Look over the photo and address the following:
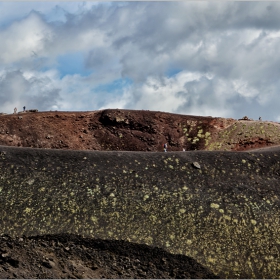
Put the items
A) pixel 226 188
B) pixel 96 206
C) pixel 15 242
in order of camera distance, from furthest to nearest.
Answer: pixel 226 188 < pixel 96 206 < pixel 15 242

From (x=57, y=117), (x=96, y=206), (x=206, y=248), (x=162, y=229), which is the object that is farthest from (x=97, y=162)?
(x=57, y=117)

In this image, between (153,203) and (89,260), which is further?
(153,203)

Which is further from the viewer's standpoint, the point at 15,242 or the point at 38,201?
the point at 38,201

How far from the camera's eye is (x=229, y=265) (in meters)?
26.3

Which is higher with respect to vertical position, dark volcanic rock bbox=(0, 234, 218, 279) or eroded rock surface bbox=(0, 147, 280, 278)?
eroded rock surface bbox=(0, 147, 280, 278)

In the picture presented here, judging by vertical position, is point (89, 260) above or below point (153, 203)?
below

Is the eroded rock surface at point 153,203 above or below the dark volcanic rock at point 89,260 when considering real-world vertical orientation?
above

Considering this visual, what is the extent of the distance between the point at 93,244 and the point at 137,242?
2062 mm

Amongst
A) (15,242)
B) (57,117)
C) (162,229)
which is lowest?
(15,242)

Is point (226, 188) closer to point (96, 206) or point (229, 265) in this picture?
point (229, 265)

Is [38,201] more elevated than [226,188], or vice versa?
[226,188]

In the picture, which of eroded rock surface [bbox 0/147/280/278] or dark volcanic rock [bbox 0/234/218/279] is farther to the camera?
eroded rock surface [bbox 0/147/280/278]

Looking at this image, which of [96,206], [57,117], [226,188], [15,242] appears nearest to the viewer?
[15,242]

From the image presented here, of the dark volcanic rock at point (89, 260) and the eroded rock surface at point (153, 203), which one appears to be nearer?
the dark volcanic rock at point (89, 260)
